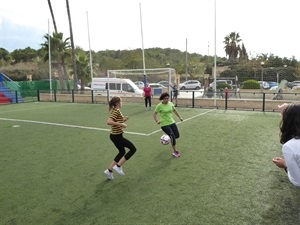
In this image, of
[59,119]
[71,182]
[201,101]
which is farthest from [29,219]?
[201,101]

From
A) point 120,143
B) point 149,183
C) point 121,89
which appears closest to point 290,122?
point 149,183

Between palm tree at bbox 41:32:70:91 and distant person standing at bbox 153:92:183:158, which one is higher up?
palm tree at bbox 41:32:70:91

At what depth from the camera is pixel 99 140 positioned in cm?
919

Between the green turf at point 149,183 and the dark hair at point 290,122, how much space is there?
198cm

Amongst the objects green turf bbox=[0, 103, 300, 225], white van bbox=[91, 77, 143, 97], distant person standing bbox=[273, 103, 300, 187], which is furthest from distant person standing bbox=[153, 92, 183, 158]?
white van bbox=[91, 77, 143, 97]

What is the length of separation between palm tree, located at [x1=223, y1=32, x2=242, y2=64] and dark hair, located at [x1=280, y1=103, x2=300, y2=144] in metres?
61.0

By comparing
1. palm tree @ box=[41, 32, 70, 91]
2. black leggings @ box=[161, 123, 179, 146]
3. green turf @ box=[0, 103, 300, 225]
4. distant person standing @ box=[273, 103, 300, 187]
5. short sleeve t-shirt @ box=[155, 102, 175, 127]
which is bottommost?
green turf @ box=[0, 103, 300, 225]

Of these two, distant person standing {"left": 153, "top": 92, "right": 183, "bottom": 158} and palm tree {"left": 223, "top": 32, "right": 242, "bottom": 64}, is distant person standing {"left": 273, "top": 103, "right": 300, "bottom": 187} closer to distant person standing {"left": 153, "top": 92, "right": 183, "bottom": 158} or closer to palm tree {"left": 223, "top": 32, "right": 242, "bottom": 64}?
distant person standing {"left": 153, "top": 92, "right": 183, "bottom": 158}

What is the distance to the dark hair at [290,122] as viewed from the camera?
7.36 feet

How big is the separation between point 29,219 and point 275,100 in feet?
49.5

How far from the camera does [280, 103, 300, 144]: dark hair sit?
2.24m

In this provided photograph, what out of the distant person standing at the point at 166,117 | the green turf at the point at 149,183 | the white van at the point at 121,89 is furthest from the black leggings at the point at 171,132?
the white van at the point at 121,89

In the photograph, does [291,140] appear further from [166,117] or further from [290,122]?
[166,117]

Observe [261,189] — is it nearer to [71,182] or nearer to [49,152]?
[71,182]
